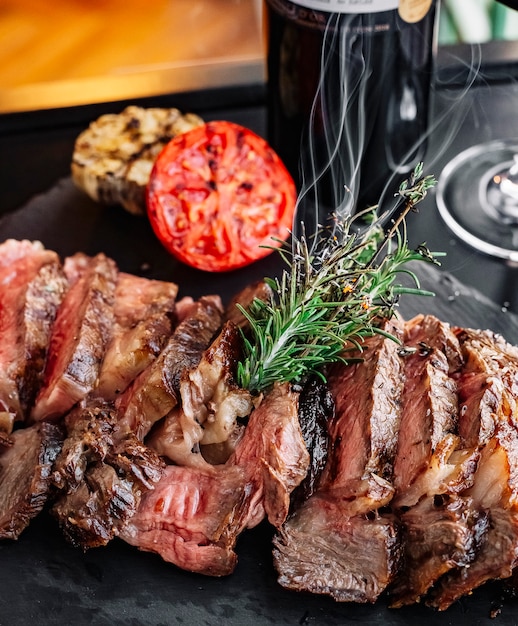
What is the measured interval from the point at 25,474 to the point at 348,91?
2.09 meters

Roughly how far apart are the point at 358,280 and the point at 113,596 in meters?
1.30

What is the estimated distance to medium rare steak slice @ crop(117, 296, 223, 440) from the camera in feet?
9.18

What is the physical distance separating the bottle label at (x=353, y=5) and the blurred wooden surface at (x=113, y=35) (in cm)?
230

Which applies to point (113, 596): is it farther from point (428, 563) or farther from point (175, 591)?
point (428, 563)

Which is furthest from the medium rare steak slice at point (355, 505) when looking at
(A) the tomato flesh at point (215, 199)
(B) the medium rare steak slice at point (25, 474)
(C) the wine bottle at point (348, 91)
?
(A) the tomato flesh at point (215, 199)

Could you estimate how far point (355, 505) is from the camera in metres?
2.62

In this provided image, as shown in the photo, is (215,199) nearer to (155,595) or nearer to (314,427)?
(314,427)

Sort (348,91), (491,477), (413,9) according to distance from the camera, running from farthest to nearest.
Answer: (348,91)
(413,9)
(491,477)

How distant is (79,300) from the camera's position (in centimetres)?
319

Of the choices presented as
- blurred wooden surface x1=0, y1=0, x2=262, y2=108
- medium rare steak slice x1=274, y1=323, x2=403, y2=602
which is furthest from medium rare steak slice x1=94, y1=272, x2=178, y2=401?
blurred wooden surface x1=0, y1=0, x2=262, y2=108

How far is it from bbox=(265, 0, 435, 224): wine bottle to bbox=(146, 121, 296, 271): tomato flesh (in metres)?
0.23

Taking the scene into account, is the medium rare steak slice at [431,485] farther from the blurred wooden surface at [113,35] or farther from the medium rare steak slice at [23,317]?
the blurred wooden surface at [113,35]

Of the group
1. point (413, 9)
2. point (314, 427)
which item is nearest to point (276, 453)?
point (314, 427)

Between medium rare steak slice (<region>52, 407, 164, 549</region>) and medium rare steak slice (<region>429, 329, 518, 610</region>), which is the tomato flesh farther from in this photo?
medium rare steak slice (<region>429, 329, 518, 610</region>)
